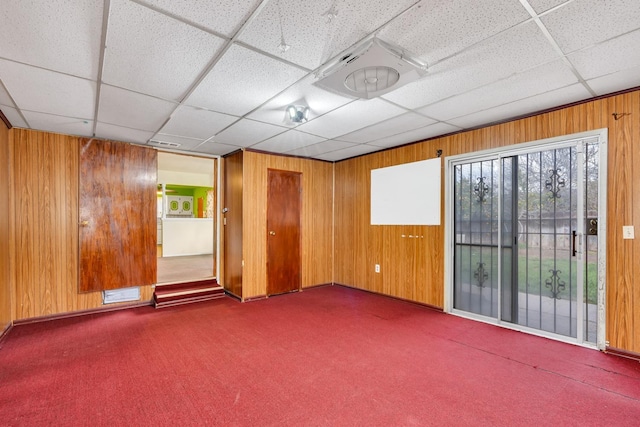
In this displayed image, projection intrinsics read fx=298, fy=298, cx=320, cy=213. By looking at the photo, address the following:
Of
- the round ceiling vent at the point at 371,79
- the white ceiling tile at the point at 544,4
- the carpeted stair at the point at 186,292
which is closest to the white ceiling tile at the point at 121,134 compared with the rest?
the carpeted stair at the point at 186,292

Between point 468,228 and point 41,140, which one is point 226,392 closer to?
point 468,228

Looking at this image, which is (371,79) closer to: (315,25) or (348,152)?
(315,25)

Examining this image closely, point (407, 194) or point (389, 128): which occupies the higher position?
point (389, 128)

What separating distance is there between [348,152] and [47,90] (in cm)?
395

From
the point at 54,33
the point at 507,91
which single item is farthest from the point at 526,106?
the point at 54,33

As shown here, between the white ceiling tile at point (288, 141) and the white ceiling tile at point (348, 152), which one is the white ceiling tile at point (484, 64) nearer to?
the white ceiling tile at point (288, 141)

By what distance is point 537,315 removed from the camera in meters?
3.50

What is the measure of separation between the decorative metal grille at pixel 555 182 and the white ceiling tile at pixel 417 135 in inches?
47.1

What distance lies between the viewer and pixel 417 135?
13.9ft

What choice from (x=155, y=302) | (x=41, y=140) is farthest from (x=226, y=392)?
(x=41, y=140)

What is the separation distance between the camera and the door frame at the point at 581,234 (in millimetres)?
2885

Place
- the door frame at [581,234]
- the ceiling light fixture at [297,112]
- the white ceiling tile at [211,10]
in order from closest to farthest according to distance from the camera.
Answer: the white ceiling tile at [211,10], the door frame at [581,234], the ceiling light fixture at [297,112]

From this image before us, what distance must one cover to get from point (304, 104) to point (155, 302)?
372 centimetres

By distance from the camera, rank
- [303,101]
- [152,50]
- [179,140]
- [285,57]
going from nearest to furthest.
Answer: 1. [152,50]
2. [285,57]
3. [303,101]
4. [179,140]
